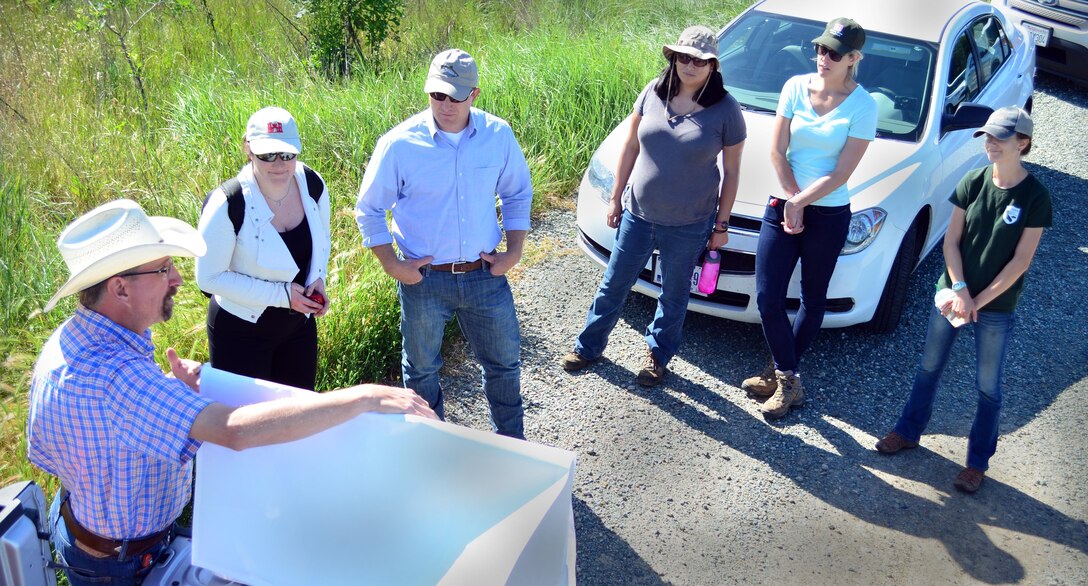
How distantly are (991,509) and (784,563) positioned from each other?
43.1 inches

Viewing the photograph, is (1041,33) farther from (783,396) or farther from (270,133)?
(270,133)

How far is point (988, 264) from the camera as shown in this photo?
3877mm

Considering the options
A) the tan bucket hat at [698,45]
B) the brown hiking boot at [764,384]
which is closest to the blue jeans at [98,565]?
the tan bucket hat at [698,45]

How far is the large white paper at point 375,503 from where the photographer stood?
230 centimetres

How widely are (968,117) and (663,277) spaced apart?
2.05m

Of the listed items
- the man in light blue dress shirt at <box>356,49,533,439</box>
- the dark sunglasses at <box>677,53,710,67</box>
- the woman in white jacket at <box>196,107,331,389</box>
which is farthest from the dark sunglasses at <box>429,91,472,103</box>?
the dark sunglasses at <box>677,53,710,67</box>

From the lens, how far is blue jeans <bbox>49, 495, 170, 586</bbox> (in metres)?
2.38

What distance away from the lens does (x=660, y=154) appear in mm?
4312

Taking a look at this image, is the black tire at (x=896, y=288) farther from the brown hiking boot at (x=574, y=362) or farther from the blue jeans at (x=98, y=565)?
the blue jeans at (x=98, y=565)

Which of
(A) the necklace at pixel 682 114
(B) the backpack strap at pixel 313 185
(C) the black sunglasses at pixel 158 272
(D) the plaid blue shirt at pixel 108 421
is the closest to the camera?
(D) the plaid blue shirt at pixel 108 421

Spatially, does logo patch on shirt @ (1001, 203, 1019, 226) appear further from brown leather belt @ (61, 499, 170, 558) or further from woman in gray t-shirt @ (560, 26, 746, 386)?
brown leather belt @ (61, 499, 170, 558)

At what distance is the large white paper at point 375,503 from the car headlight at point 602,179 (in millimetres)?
3121

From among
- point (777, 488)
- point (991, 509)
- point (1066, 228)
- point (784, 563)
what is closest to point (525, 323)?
point (777, 488)

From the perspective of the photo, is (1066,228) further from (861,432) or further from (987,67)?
(861,432)
